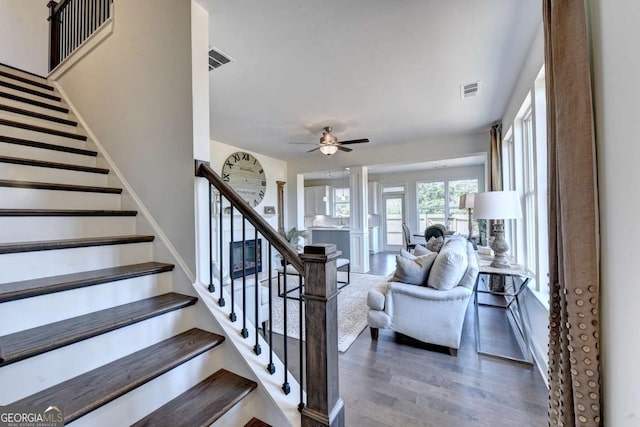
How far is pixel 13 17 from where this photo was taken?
3.60 m

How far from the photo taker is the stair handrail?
→ 4.34 ft

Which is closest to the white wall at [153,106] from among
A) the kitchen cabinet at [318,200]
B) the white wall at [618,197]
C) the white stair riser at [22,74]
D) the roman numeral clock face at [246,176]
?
the white stair riser at [22,74]

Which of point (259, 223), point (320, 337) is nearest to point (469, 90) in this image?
point (259, 223)

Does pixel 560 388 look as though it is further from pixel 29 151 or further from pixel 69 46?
pixel 69 46

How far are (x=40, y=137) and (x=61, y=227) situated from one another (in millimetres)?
1098

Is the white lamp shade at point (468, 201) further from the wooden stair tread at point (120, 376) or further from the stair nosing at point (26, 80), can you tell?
the stair nosing at point (26, 80)

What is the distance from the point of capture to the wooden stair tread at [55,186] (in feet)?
5.52

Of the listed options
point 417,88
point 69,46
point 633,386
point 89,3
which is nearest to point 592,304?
point 633,386

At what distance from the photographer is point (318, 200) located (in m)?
8.98

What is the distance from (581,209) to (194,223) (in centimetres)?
189

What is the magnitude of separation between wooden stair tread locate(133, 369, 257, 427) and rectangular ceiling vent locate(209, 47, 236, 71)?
2.44 metres

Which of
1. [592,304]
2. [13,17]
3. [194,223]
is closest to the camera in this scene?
[592,304]

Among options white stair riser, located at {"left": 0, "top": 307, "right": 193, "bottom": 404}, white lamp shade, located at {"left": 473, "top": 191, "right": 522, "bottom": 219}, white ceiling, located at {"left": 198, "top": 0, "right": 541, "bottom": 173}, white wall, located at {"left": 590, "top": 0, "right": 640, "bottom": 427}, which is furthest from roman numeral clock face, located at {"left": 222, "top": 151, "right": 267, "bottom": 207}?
white wall, located at {"left": 590, "top": 0, "right": 640, "bottom": 427}

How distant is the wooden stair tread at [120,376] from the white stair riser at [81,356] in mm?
28
